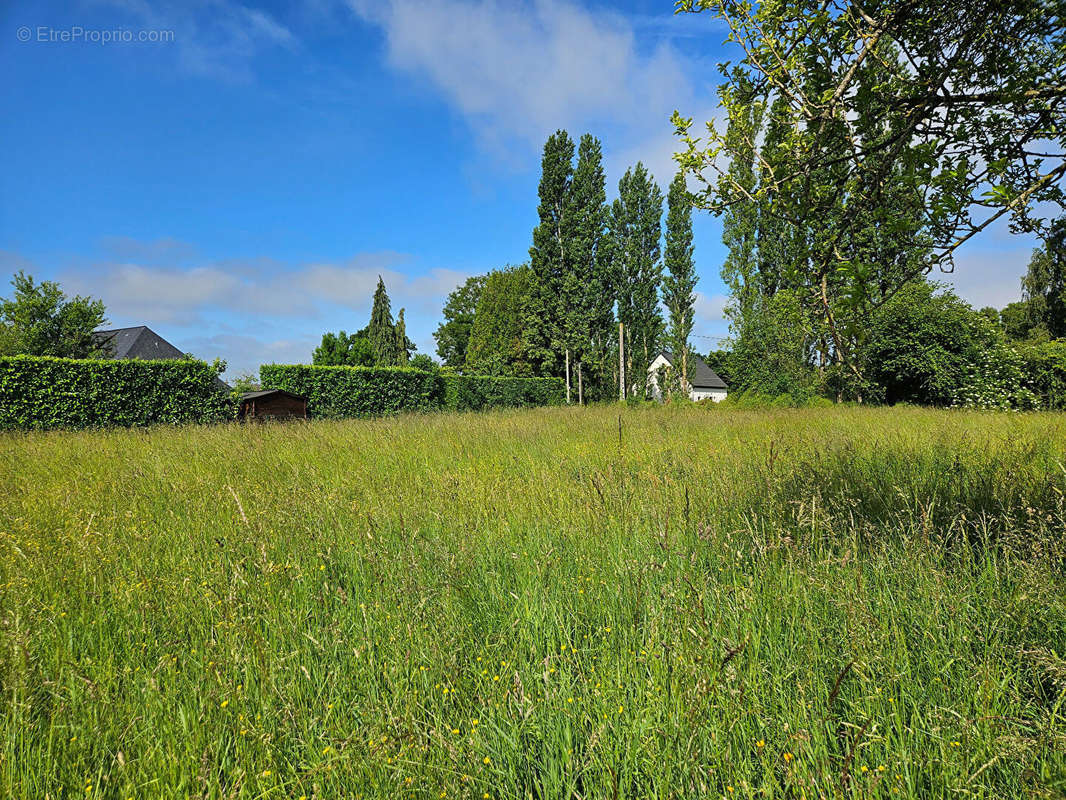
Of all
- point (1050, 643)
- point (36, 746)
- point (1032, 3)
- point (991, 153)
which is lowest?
point (36, 746)

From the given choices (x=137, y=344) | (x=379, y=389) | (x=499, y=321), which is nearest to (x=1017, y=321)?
(x=499, y=321)

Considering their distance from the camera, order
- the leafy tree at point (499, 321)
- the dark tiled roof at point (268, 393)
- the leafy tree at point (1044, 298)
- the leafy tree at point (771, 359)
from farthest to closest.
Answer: the leafy tree at point (499, 321) < the leafy tree at point (1044, 298) < the leafy tree at point (771, 359) < the dark tiled roof at point (268, 393)

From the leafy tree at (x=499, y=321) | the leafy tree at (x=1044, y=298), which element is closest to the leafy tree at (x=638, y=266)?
the leafy tree at (x=499, y=321)

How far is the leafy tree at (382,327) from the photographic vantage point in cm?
5309

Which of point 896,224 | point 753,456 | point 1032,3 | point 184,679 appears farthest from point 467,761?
point 753,456

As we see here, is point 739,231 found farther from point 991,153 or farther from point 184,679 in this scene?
point 184,679

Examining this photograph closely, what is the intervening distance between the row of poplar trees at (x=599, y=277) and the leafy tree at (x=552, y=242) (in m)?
0.06

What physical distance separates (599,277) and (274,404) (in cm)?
2107

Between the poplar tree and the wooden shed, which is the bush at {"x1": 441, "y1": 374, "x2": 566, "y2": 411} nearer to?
the wooden shed

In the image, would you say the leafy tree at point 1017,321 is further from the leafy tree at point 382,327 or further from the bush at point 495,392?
the leafy tree at point 382,327

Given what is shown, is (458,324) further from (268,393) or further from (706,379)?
(268,393)

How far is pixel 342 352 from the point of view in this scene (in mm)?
56031

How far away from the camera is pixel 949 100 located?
Result: 2094mm

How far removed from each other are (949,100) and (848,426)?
22.9ft
